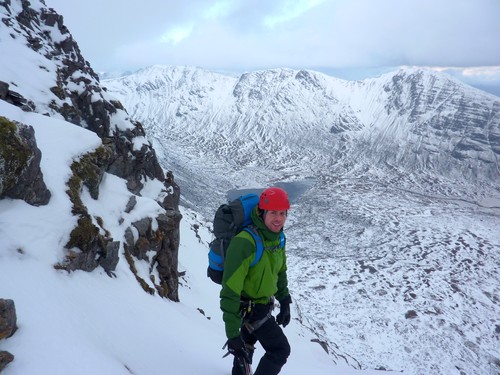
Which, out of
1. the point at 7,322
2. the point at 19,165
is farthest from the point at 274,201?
the point at 19,165

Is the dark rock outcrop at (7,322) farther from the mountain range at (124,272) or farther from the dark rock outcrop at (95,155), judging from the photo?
the dark rock outcrop at (95,155)

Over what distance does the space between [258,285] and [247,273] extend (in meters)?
0.33

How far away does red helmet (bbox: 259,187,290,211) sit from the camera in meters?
5.01

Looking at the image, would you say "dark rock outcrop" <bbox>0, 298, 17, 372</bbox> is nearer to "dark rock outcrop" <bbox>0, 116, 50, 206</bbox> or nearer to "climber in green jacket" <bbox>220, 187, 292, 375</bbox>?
"climber in green jacket" <bbox>220, 187, 292, 375</bbox>

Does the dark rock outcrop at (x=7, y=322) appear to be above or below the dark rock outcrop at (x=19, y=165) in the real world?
below

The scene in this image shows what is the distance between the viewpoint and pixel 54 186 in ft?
33.2

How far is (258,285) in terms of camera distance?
17.4ft

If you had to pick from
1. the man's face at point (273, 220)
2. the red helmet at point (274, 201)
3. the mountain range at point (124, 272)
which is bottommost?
the mountain range at point (124, 272)

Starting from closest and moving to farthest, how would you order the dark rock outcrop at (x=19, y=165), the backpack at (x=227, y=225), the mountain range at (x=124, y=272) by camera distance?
the backpack at (x=227, y=225)
the mountain range at (x=124, y=272)
the dark rock outcrop at (x=19, y=165)

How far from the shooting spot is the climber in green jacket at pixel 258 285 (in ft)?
15.9

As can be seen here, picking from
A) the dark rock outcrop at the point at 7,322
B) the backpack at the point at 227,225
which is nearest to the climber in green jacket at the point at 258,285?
the backpack at the point at 227,225

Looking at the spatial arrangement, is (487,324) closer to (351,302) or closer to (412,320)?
(412,320)

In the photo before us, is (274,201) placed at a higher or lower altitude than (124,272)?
higher

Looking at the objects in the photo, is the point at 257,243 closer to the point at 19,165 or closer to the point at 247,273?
the point at 247,273
